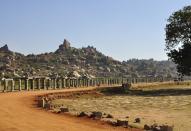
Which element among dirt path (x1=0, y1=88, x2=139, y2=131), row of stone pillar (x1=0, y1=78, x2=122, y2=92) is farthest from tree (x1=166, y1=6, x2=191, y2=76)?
dirt path (x1=0, y1=88, x2=139, y2=131)

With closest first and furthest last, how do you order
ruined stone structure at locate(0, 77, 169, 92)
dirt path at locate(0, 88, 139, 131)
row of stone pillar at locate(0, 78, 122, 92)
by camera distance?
dirt path at locate(0, 88, 139, 131) → ruined stone structure at locate(0, 77, 169, 92) → row of stone pillar at locate(0, 78, 122, 92)

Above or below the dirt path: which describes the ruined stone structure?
above

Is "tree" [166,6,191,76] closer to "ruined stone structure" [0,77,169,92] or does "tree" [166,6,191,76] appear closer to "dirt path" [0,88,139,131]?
"ruined stone structure" [0,77,169,92]

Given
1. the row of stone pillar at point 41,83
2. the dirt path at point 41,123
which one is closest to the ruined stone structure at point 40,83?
the row of stone pillar at point 41,83

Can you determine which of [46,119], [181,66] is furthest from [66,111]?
[181,66]

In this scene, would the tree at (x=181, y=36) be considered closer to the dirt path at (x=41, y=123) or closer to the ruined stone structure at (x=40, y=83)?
→ the ruined stone structure at (x=40, y=83)

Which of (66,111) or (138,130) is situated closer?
(138,130)

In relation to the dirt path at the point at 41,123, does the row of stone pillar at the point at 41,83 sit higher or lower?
higher

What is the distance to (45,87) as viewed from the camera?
67.1m

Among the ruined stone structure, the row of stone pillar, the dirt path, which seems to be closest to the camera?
the dirt path

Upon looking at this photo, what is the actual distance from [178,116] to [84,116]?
609 centimetres

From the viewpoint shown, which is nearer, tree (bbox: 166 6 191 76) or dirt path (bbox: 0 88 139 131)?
dirt path (bbox: 0 88 139 131)

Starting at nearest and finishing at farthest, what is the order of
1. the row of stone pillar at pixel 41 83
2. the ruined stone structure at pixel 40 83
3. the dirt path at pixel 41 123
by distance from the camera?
the dirt path at pixel 41 123 < the ruined stone structure at pixel 40 83 < the row of stone pillar at pixel 41 83

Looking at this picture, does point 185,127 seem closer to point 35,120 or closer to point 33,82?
point 35,120
